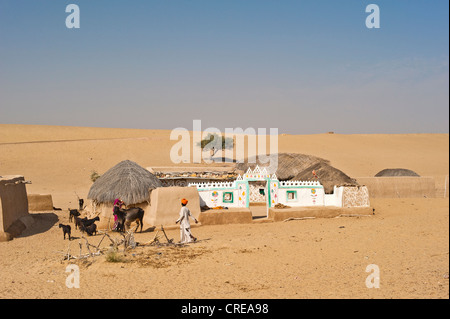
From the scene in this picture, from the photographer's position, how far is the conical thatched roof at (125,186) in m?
17.2

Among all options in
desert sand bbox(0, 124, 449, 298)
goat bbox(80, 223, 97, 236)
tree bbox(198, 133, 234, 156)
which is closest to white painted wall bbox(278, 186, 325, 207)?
desert sand bbox(0, 124, 449, 298)

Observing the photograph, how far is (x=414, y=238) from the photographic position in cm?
1185

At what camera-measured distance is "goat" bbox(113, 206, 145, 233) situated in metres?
15.9

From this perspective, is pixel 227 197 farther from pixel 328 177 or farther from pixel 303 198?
pixel 328 177

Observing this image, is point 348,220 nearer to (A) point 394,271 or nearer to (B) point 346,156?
(A) point 394,271

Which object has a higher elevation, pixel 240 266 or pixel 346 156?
pixel 346 156

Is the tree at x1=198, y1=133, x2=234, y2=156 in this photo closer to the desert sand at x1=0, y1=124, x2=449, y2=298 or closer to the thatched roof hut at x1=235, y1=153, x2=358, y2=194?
the thatched roof hut at x1=235, y1=153, x2=358, y2=194

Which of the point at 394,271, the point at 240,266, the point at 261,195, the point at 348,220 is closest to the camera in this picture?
the point at 394,271

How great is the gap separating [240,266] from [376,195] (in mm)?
16880

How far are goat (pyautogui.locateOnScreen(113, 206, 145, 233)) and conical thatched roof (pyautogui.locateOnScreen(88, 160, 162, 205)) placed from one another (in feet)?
3.00

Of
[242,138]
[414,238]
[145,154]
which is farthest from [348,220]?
[242,138]

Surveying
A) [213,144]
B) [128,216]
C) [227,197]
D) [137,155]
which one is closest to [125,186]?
[128,216]

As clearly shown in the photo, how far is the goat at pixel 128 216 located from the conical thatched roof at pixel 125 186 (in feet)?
3.00
